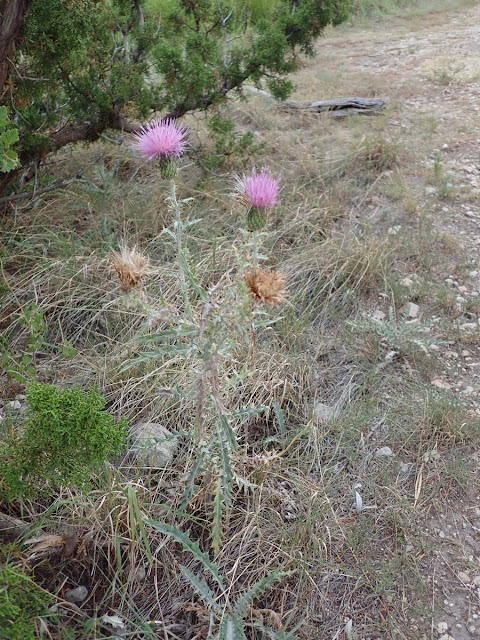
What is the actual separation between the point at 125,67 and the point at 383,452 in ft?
7.93

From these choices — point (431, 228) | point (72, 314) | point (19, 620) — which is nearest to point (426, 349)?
point (431, 228)

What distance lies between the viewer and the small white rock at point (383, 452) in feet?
7.38

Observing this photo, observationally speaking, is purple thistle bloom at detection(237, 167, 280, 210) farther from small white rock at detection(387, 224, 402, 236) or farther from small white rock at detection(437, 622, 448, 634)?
small white rock at detection(387, 224, 402, 236)

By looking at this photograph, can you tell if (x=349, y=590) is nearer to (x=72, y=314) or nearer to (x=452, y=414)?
(x=452, y=414)

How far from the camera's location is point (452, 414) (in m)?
2.27

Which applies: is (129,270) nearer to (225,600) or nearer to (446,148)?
(225,600)

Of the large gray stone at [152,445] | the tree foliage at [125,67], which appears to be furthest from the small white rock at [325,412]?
the tree foliage at [125,67]

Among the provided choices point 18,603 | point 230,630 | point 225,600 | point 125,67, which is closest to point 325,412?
point 225,600

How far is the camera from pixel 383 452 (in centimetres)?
226

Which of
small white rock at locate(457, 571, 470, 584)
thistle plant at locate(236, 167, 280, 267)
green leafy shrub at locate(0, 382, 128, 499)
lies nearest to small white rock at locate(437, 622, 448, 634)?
small white rock at locate(457, 571, 470, 584)

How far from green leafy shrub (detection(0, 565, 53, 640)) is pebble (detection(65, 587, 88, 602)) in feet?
0.35

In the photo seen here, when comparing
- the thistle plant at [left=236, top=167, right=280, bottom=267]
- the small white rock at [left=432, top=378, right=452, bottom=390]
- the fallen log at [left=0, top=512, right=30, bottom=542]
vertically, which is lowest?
the small white rock at [left=432, top=378, right=452, bottom=390]

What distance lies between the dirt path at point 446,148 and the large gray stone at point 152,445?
0.91 metres

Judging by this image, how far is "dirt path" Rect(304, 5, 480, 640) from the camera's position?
6.25ft
